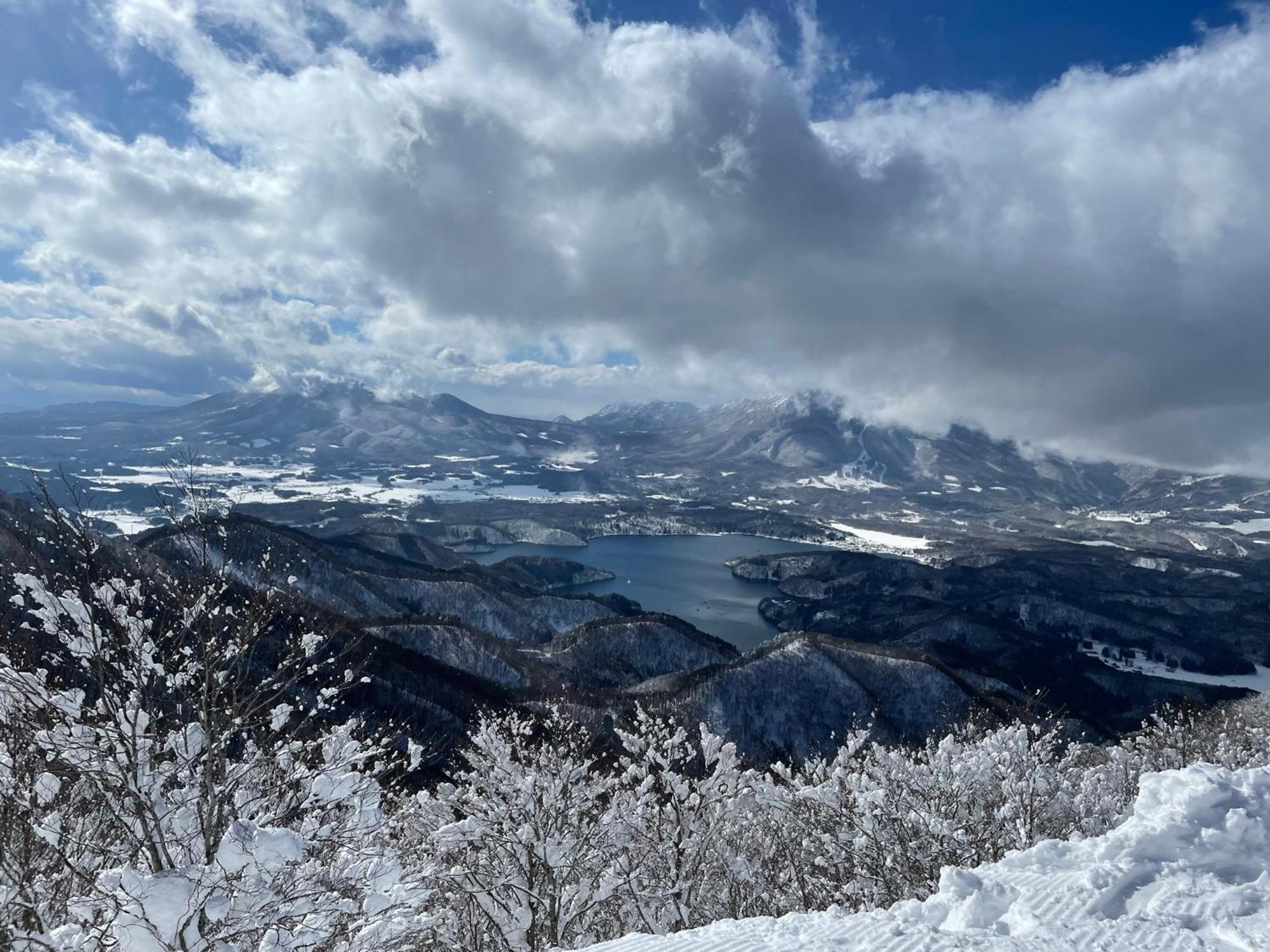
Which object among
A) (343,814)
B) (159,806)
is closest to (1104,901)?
(159,806)

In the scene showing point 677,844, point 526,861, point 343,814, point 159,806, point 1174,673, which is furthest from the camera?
point 1174,673

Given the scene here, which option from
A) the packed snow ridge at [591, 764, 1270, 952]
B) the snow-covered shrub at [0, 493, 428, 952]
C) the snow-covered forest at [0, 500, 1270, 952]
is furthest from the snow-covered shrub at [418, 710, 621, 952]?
the packed snow ridge at [591, 764, 1270, 952]

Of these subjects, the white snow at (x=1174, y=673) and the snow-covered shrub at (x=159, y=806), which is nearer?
the snow-covered shrub at (x=159, y=806)

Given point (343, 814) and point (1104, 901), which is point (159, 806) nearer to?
point (343, 814)

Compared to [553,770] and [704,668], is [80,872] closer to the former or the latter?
[553,770]

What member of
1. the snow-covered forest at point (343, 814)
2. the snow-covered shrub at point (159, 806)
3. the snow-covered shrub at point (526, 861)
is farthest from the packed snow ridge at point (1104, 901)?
the snow-covered shrub at point (526, 861)

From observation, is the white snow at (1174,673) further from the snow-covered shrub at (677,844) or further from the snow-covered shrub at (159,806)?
the snow-covered shrub at (159,806)

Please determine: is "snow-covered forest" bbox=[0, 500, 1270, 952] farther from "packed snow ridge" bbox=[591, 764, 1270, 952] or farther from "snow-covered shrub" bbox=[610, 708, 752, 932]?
"packed snow ridge" bbox=[591, 764, 1270, 952]
